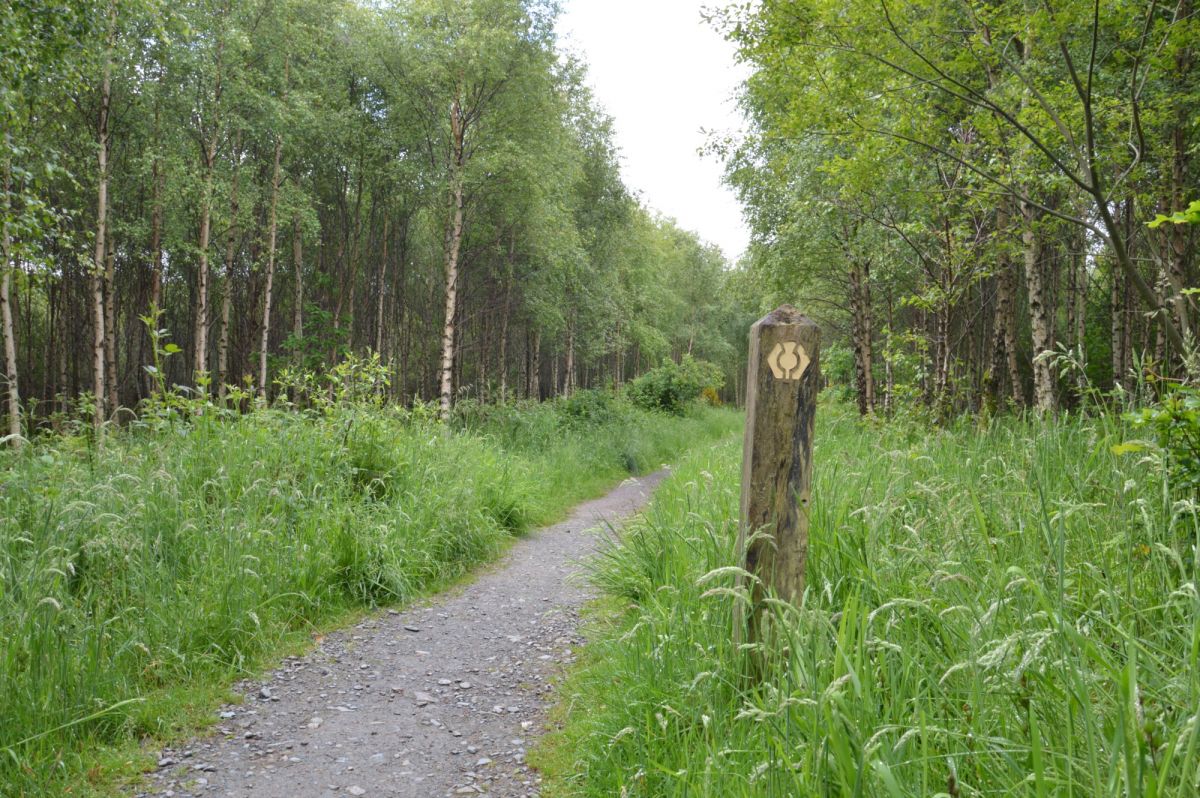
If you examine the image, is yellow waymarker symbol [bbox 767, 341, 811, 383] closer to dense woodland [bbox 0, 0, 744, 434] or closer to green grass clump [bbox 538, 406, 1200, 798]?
green grass clump [bbox 538, 406, 1200, 798]

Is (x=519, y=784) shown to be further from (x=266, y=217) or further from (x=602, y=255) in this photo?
(x=602, y=255)

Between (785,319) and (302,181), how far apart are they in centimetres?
2579

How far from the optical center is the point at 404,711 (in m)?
3.82

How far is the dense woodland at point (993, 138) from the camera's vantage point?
4367 millimetres

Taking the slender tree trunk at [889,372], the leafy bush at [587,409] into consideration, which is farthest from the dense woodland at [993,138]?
the leafy bush at [587,409]

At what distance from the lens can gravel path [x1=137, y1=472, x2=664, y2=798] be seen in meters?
3.11

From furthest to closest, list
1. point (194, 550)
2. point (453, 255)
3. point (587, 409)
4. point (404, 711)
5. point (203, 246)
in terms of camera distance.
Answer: point (587, 409) < point (203, 246) < point (453, 255) < point (194, 550) < point (404, 711)

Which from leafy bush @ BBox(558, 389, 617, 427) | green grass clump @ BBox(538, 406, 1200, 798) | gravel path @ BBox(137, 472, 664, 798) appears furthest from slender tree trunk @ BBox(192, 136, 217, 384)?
green grass clump @ BBox(538, 406, 1200, 798)

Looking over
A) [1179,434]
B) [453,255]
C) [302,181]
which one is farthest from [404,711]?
[302,181]

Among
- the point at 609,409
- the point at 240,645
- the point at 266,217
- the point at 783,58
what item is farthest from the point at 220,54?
the point at 240,645

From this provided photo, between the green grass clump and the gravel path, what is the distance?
38 centimetres

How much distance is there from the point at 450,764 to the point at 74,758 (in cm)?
165

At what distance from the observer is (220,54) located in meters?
17.5

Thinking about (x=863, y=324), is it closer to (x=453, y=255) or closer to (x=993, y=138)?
(x=453, y=255)
